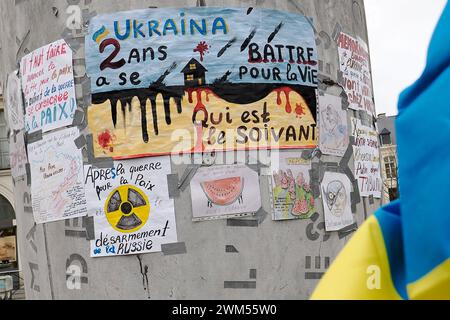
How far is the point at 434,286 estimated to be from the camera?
3.54 feet

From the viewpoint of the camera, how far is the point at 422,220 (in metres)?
Result: 1.06

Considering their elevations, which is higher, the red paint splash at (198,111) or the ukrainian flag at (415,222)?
the red paint splash at (198,111)

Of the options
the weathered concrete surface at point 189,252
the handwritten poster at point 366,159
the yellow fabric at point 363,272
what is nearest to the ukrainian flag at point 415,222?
the yellow fabric at point 363,272

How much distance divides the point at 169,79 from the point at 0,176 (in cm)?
3072

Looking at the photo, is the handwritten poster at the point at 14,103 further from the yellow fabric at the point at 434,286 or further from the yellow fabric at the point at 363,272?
the yellow fabric at the point at 434,286

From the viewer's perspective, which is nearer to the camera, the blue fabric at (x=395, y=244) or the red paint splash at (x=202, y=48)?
the blue fabric at (x=395, y=244)

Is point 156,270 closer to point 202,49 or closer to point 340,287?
point 202,49

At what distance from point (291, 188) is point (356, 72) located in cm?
112

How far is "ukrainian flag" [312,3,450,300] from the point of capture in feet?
3.45

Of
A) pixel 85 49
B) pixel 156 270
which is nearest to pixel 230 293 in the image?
pixel 156 270

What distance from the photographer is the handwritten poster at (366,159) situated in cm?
455

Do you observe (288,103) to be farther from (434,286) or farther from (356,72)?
(434,286)
